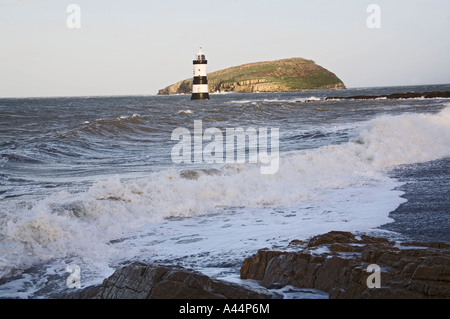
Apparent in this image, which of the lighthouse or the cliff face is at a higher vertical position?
the cliff face

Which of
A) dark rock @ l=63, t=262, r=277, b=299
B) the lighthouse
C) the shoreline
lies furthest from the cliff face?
dark rock @ l=63, t=262, r=277, b=299

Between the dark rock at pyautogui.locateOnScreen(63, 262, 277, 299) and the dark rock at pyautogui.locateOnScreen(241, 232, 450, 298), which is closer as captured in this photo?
the dark rock at pyautogui.locateOnScreen(241, 232, 450, 298)

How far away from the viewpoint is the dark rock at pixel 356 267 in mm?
3506

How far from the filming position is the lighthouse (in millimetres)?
65562

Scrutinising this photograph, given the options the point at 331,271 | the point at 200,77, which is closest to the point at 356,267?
the point at 331,271

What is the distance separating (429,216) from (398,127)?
9396 millimetres

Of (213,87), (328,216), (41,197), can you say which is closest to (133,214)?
(41,197)

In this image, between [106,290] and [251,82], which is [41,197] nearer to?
[106,290]

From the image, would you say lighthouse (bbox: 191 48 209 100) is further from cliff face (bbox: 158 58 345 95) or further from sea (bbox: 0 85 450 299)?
cliff face (bbox: 158 58 345 95)

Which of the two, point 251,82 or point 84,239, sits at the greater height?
point 251,82

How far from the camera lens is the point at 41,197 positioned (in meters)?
8.57

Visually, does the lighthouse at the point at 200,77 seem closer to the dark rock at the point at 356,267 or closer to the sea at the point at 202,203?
the sea at the point at 202,203

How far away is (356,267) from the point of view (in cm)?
381
